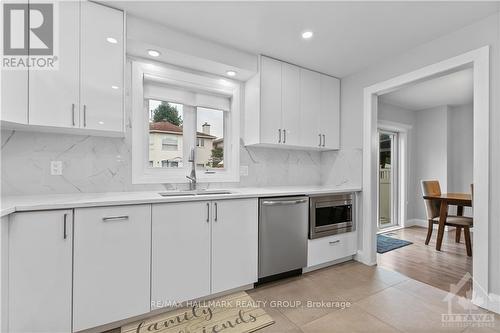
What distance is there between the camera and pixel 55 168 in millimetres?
1938

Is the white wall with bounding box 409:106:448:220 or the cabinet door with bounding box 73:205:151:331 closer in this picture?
the cabinet door with bounding box 73:205:151:331

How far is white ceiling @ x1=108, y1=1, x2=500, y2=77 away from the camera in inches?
73.0

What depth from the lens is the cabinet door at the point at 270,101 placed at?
2.67 meters

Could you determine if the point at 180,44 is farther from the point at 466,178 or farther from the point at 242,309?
the point at 466,178

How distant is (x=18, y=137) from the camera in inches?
71.6

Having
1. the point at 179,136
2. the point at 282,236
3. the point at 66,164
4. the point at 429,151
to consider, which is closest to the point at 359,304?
the point at 282,236

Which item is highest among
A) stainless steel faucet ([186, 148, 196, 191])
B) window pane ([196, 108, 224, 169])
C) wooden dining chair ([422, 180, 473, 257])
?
window pane ([196, 108, 224, 169])

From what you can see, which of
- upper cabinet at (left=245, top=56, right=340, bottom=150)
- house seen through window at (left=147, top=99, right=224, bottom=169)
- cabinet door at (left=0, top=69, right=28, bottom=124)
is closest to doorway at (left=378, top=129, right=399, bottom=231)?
upper cabinet at (left=245, top=56, right=340, bottom=150)

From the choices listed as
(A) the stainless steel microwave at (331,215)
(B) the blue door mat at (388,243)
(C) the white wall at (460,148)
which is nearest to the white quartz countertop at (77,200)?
(A) the stainless steel microwave at (331,215)

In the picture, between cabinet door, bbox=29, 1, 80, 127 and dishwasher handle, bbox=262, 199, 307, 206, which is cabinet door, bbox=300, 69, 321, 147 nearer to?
dishwasher handle, bbox=262, 199, 307, 206

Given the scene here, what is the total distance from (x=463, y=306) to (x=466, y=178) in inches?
147

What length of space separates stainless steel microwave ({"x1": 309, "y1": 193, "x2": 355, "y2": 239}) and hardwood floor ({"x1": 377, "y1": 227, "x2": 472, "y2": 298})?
0.71 meters

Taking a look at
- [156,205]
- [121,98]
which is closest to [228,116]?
[121,98]

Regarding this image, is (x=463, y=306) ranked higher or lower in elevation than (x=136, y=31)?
lower
